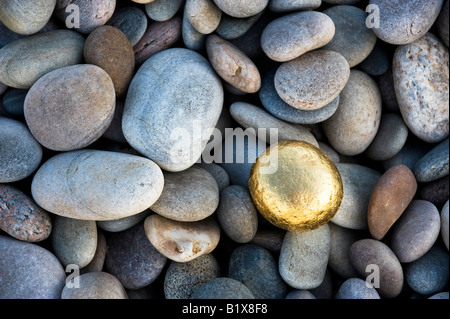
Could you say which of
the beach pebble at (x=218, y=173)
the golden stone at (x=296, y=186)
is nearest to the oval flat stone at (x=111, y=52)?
the beach pebble at (x=218, y=173)

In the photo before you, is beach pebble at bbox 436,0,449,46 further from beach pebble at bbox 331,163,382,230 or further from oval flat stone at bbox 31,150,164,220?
oval flat stone at bbox 31,150,164,220

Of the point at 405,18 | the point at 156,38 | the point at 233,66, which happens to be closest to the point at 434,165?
the point at 405,18

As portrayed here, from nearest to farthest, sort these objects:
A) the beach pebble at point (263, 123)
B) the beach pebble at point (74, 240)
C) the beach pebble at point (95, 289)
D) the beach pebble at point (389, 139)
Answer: the beach pebble at point (95, 289), the beach pebble at point (74, 240), the beach pebble at point (263, 123), the beach pebble at point (389, 139)

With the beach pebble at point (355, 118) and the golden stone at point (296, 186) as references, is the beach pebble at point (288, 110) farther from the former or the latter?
the golden stone at point (296, 186)

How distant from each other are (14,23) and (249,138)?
0.69 meters

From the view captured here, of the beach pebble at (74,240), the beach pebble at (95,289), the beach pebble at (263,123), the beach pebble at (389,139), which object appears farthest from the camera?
the beach pebble at (389,139)

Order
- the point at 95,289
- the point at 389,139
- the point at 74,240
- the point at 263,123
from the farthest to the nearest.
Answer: the point at 389,139, the point at 263,123, the point at 74,240, the point at 95,289

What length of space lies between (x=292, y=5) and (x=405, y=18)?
31 centimetres

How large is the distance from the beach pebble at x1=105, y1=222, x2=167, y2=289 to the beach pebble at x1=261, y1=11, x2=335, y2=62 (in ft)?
1.99

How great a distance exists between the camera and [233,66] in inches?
46.9

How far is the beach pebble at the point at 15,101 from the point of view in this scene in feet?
4.00

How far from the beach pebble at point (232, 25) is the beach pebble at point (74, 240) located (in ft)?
2.09

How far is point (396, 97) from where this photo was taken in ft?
4.48

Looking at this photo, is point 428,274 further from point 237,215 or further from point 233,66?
point 233,66
